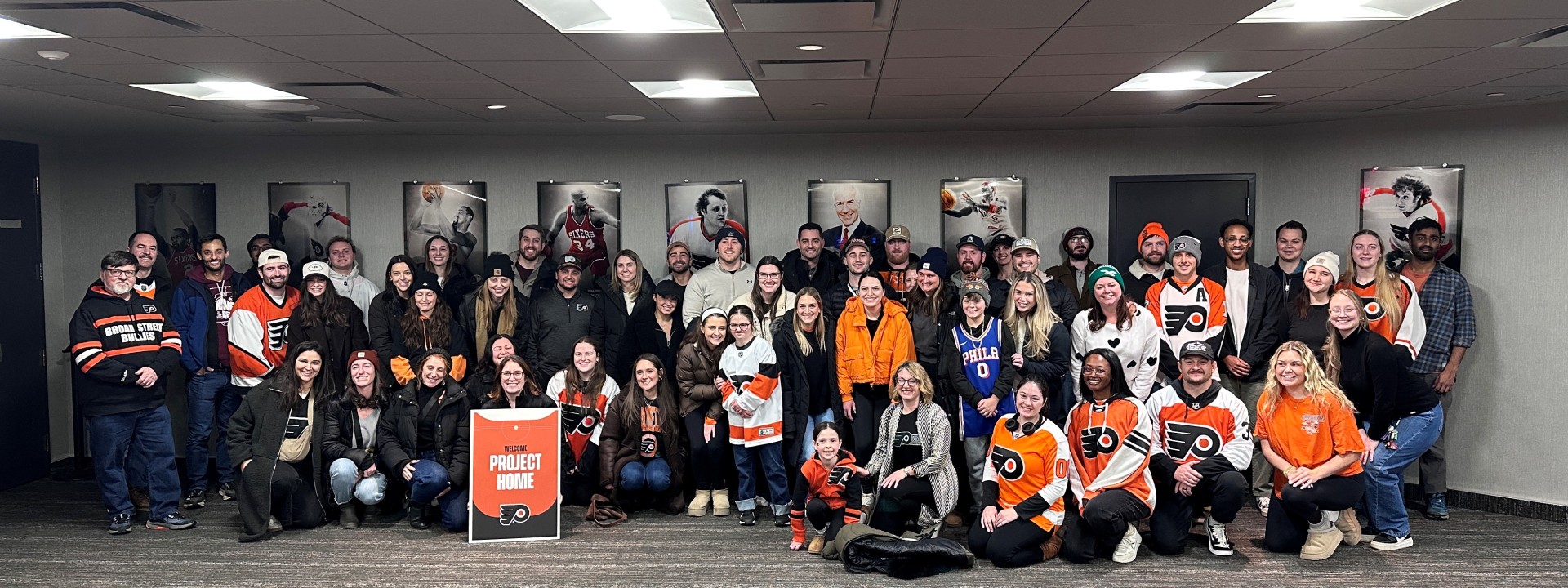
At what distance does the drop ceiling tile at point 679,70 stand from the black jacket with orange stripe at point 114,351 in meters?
3.03

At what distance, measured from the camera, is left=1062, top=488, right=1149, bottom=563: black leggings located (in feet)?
15.7

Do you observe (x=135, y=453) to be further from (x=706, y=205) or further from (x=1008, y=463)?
(x=1008, y=463)

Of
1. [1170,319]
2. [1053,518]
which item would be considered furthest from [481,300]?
[1170,319]

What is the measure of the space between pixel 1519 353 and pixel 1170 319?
207 centimetres

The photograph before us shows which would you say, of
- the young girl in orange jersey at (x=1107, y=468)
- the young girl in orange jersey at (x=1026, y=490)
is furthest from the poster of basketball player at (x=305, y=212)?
the young girl in orange jersey at (x=1107, y=468)

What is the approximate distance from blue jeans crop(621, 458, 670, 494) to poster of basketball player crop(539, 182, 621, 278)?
86.3 inches

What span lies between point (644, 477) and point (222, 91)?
2.93 metres

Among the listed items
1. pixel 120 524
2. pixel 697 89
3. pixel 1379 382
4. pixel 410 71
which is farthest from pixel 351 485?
pixel 1379 382

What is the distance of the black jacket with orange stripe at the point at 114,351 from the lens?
5.40 m

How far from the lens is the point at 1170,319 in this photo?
5.79 metres

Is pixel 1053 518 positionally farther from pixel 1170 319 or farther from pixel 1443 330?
pixel 1443 330

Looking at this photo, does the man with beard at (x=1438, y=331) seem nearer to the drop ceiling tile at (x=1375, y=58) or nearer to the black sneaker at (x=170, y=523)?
the drop ceiling tile at (x=1375, y=58)

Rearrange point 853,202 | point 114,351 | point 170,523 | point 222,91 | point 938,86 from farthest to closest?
point 853,202 → point 170,523 → point 114,351 → point 222,91 → point 938,86

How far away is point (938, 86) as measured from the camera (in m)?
5.04
